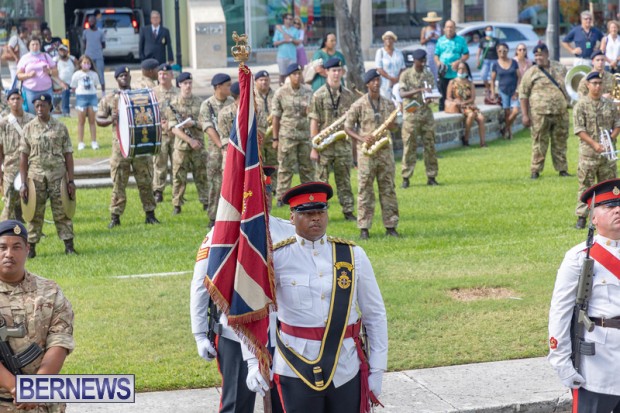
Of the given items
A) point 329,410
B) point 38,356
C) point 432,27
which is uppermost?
point 432,27

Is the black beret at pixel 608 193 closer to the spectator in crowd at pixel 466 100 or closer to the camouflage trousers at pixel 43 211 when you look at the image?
the camouflage trousers at pixel 43 211

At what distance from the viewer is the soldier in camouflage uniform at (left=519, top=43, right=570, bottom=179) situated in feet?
62.6

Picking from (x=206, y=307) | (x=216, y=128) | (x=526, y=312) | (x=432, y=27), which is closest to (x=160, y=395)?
(x=206, y=307)

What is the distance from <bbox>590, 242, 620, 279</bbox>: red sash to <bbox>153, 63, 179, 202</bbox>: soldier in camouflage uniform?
1122 cm

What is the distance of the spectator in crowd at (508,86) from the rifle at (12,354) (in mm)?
19541

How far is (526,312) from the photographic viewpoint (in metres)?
11.3

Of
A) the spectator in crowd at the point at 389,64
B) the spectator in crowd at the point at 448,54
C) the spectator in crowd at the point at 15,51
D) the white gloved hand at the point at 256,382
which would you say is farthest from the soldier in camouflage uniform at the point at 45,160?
the spectator in crowd at the point at 15,51

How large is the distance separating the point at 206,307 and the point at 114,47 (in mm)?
29861

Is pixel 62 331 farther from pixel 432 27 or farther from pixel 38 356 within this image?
pixel 432 27

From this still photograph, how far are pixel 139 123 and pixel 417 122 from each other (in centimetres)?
542

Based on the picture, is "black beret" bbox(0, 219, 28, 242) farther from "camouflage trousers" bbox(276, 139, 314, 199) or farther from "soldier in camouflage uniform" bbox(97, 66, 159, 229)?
"camouflage trousers" bbox(276, 139, 314, 199)

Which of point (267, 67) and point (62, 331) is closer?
point (62, 331)

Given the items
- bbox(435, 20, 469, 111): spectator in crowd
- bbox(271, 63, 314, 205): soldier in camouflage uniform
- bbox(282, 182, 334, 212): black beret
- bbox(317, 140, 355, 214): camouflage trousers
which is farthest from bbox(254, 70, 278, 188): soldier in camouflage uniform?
bbox(282, 182, 334, 212): black beret

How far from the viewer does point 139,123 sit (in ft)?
52.0
